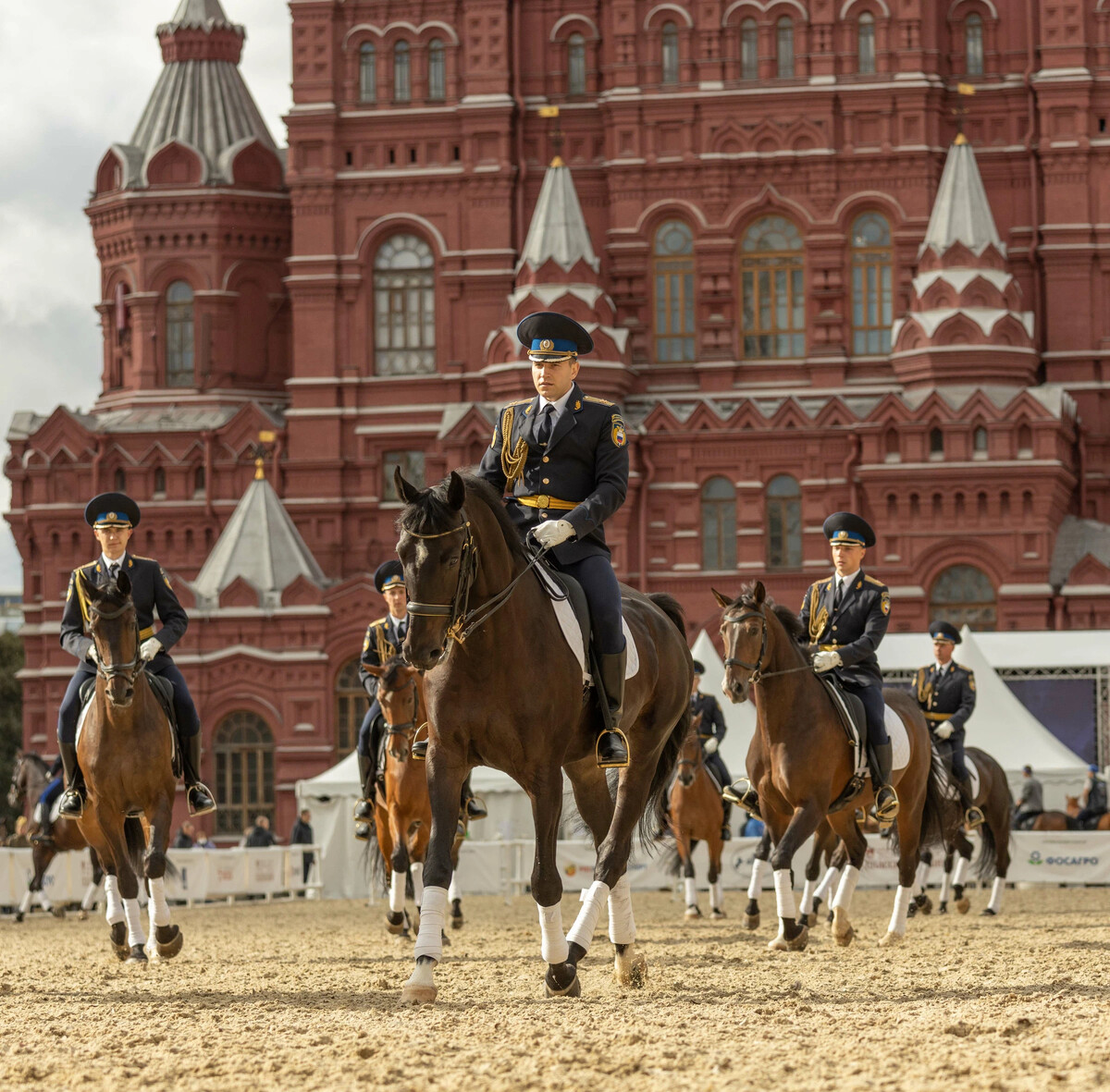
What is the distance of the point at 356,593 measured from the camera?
167 ft

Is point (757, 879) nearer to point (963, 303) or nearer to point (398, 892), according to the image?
point (398, 892)

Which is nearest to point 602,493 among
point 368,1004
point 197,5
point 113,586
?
point 368,1004

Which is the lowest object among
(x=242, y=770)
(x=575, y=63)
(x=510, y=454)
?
(x=242, y=770)

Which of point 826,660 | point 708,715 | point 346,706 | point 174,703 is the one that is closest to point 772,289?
point 346,706

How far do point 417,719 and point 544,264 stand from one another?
3460cm

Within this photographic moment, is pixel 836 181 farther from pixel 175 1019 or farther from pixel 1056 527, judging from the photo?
pixel 175 1019

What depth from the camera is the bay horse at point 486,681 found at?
10.1 meters

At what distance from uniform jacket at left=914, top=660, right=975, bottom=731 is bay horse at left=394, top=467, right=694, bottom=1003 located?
36.7ft

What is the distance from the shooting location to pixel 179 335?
2291 inches

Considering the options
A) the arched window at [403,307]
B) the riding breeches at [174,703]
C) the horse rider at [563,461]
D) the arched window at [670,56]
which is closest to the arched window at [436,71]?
the arched window at [403,307]

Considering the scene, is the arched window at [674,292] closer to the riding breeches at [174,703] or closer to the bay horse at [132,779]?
the riding breeches at [174,703]

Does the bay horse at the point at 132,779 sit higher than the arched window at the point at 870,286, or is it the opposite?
Result: the arched window at the point at 870,286

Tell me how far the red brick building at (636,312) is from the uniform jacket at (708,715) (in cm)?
2444

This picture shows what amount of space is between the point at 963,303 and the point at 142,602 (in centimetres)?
3767
